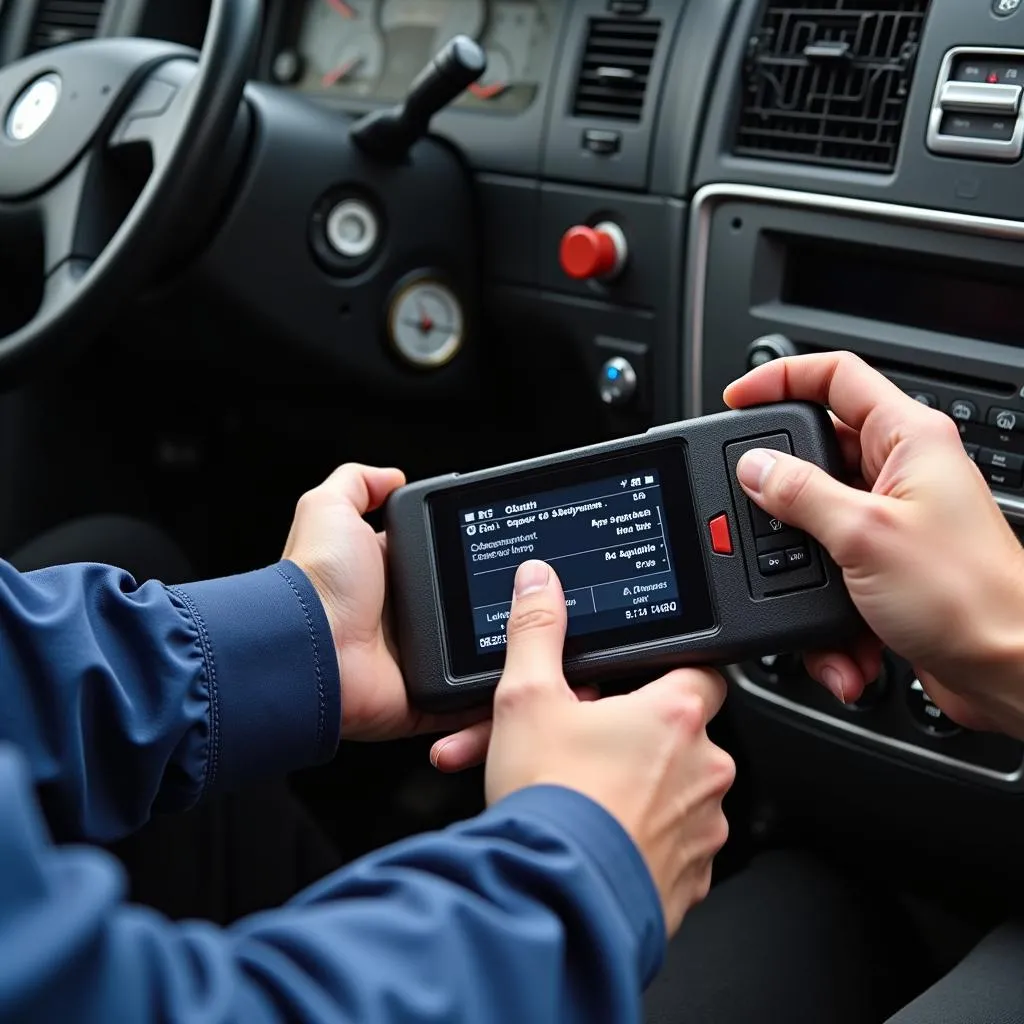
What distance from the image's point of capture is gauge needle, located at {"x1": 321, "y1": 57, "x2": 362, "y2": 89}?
1643mm

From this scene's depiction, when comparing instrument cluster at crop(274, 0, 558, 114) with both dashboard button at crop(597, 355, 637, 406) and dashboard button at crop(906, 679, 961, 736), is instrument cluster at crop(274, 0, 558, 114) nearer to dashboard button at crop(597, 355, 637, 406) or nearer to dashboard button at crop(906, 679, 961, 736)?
dashboard button at crop(597, 355, 637, 406)

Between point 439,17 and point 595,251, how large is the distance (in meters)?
0.44

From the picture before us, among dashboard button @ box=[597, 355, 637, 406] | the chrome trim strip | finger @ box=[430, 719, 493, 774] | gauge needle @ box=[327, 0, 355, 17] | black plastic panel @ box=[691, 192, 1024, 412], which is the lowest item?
the chrome trim strip

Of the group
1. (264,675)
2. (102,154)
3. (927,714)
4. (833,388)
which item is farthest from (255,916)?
(102,154)

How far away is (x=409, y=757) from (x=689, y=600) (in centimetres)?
88

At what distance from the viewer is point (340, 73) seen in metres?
1.65

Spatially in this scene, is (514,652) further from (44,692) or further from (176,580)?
(176,580)

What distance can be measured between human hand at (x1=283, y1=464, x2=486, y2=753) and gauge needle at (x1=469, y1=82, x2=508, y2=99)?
647 mm

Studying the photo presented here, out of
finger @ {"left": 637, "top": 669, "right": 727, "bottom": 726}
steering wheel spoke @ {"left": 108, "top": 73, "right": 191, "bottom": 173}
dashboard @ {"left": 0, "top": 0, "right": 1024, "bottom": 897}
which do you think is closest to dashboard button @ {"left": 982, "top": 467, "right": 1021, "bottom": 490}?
dashboard @ {"left": 0, "top": 0, "right": 1024, "bottom": 897}

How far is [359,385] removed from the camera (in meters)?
1.50

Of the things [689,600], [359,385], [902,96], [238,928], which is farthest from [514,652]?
[359,385]

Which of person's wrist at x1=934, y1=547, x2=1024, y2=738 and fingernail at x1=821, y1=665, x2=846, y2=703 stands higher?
person's wrist at x1=934, y1=547, x2=1024, y2=738

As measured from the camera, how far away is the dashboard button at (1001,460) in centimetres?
106

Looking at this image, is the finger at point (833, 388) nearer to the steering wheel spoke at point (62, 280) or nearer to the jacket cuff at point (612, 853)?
the jacket cuff at point (612, 853)
